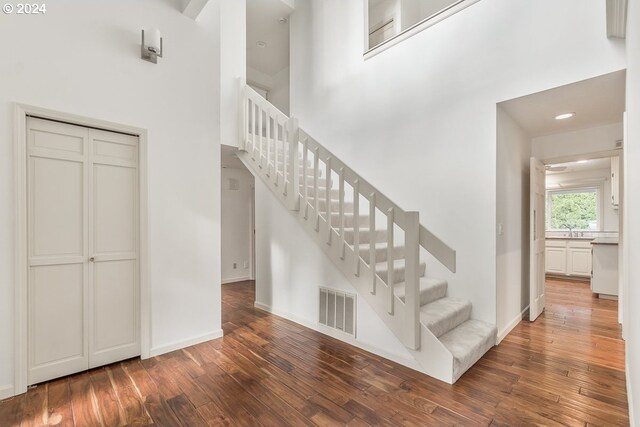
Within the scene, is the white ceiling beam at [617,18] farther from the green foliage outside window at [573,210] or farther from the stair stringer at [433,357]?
the green foliage outside window at [573,210]

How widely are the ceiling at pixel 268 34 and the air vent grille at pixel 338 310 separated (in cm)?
458

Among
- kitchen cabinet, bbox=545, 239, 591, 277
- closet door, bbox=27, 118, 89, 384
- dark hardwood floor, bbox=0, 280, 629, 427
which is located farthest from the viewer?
kitchen cabinet, bbox=545, 239, 591, 277

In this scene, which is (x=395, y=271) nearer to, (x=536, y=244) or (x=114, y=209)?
(x=536, y=244)

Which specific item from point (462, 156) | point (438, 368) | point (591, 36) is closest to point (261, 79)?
point (462, 156)

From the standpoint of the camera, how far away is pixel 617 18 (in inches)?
81.0

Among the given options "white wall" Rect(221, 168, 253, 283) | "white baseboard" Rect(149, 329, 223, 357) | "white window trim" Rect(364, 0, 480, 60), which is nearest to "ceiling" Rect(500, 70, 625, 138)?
"white window trim" Rect(364, 0, 480, 60)

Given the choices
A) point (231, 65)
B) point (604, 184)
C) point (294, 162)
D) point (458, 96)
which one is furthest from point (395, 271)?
point (604, 184)

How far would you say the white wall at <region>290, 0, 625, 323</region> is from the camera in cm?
261

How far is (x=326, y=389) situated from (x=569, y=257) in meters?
6.59

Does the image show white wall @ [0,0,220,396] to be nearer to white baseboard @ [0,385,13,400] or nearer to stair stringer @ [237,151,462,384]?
white baseboard @ [0,385,13,400]

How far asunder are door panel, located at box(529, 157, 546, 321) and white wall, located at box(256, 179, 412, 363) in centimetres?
224

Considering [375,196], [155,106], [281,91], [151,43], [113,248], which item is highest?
[281,91]

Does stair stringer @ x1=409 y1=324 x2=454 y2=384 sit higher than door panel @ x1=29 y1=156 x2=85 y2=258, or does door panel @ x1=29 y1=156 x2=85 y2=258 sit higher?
door panel @ x1=29 y1=156 x2=85 y2=258

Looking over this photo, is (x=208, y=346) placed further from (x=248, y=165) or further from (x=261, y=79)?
(x=261, y=79)
